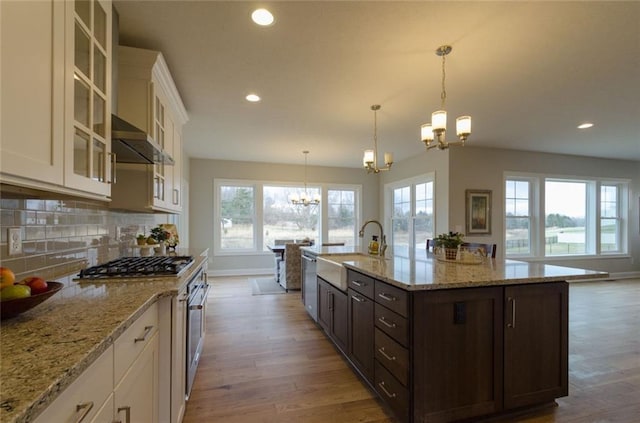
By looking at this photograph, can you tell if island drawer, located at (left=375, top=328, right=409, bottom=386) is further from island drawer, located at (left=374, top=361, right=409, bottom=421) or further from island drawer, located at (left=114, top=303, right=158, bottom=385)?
island drawer, located at (left=114, top=303, right=158, bottom=385)

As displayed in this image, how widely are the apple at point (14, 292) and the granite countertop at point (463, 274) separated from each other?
1.62 meters

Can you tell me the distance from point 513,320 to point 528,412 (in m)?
0.68

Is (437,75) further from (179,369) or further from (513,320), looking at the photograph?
(179,369)

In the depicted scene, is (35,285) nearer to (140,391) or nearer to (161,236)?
(140,391)

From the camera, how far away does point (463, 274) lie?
1.91 metres

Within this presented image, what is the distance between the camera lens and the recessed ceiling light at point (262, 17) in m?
1.87

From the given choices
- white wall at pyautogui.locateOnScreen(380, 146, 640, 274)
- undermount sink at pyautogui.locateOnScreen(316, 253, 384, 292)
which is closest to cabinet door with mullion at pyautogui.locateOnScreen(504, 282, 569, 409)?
undermount sink at pyautogui.locateOnScreen(316, 253, 384, 292)

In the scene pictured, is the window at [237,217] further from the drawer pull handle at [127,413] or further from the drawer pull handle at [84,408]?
the drawer pull handle at [84,408]

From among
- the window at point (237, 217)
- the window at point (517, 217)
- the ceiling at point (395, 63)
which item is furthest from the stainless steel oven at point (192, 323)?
the window at point (517, 217)

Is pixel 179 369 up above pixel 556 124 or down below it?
below

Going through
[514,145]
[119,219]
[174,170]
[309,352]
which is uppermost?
[514,145]

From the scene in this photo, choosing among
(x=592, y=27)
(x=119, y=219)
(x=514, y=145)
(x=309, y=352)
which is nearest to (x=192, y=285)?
(x=119, y=219)

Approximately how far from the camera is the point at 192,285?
2.00 metres

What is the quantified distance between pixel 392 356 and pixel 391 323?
0.66 ft
